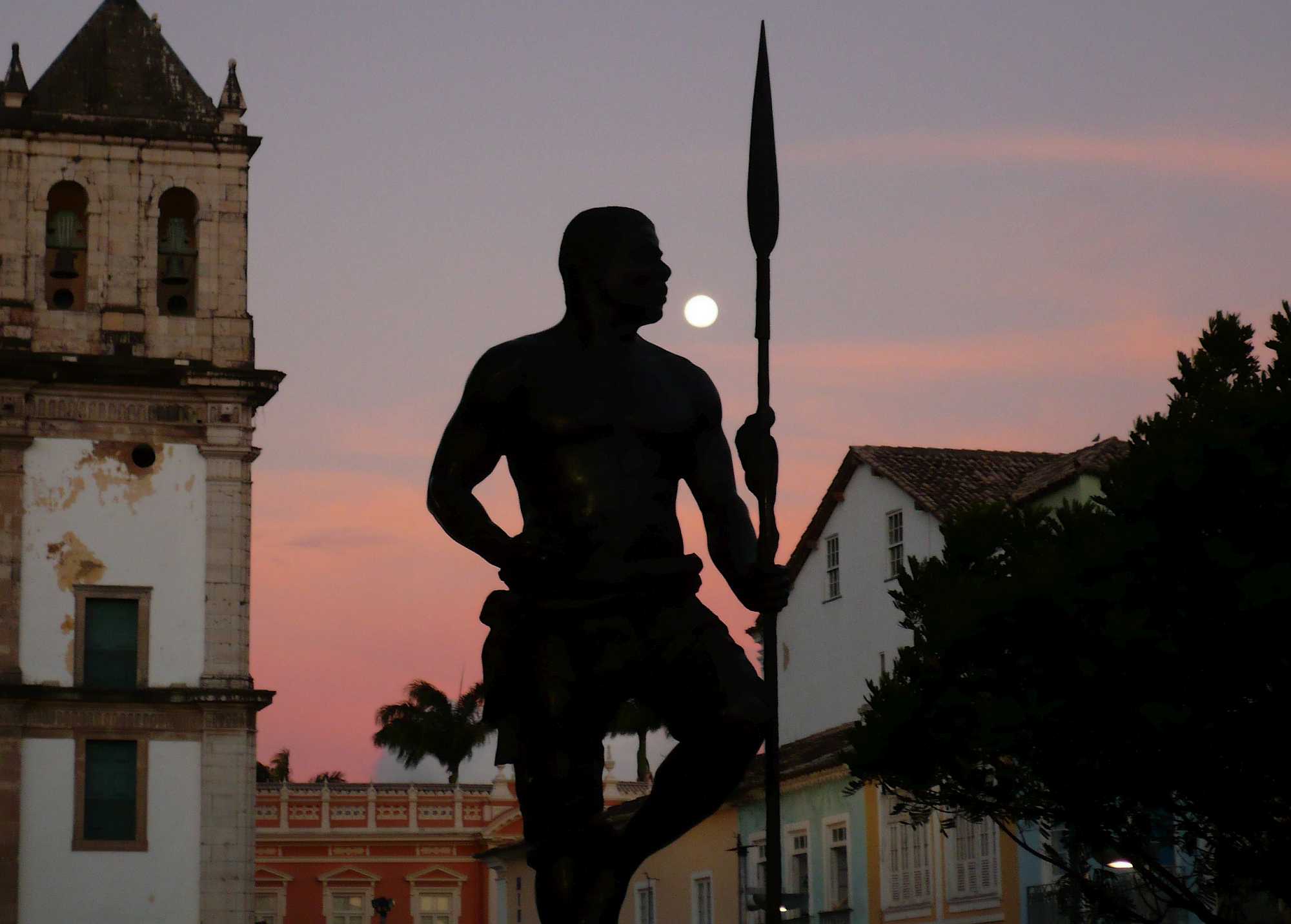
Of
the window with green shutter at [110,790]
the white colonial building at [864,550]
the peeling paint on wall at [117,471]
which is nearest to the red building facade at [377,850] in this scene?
the white colonial building at [864,550]

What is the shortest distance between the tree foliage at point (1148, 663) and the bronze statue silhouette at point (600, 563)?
13.3 m

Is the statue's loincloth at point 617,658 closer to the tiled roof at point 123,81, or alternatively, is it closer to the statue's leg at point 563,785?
the statue's leg at point 563,785

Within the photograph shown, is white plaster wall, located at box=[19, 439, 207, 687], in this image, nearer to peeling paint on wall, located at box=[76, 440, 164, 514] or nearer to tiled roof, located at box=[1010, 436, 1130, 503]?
peeling paint on wall, located at box=[76, 440, 164, 514]

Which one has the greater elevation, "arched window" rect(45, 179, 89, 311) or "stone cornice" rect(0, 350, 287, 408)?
"arched window" rect(45, 179, 89, 311)

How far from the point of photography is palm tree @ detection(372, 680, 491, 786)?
83625 millimetres

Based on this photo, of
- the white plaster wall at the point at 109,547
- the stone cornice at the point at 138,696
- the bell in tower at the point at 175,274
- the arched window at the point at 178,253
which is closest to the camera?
the stone cornice at the point at 138,696

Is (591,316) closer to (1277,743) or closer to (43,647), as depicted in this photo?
(1277,743)

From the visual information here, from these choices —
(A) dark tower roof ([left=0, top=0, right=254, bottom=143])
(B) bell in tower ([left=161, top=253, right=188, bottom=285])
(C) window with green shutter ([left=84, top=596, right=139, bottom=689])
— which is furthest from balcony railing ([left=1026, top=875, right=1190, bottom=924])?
(A) dark tower roof ([left=0, top=0, right=254, bottom=143])

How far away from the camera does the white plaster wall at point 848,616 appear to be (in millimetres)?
42969

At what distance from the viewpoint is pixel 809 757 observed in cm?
4272

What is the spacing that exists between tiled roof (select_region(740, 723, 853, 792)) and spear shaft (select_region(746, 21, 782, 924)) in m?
33.8

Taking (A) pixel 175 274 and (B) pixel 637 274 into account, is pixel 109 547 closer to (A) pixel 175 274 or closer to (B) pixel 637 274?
(A) pixel 175 274

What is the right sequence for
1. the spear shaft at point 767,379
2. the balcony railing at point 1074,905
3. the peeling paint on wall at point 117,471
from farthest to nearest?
the peeling paint on wall at point 117,471 → the balcony railing at point 1074,905 → the spear shaft at point 767,379

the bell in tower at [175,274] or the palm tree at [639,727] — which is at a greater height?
the bell in tower at [175,274]
